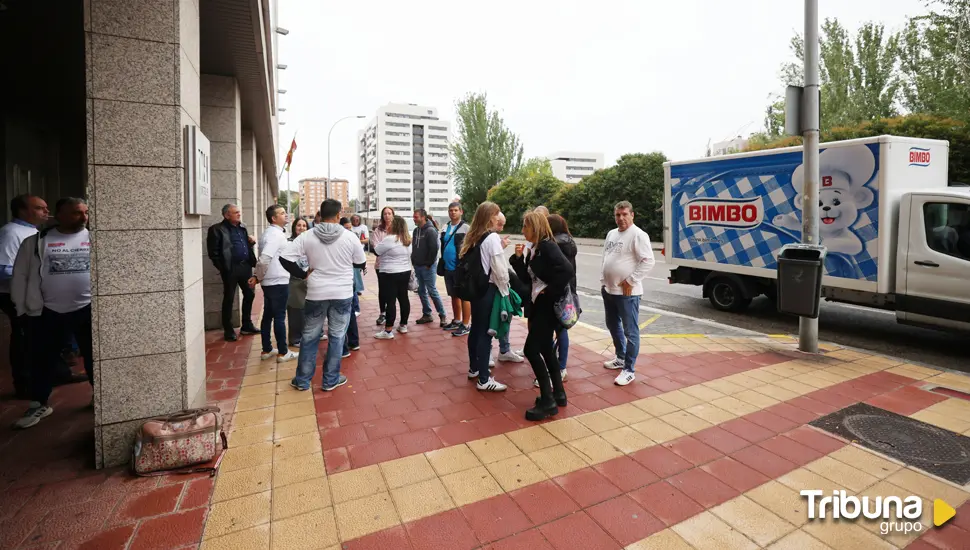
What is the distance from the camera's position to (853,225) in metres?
6.85

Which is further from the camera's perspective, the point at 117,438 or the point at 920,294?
the point at 920,294

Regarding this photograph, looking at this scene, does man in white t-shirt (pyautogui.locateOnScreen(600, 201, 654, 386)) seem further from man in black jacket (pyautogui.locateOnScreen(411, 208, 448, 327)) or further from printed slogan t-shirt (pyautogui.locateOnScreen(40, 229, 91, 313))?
printed slogan t-shirt (pyautogui.locateOnScreen(40, 229, 91, 313))

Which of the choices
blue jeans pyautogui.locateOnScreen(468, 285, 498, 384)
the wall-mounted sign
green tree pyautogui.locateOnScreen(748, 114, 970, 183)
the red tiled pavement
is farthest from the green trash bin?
green tree pyautogui.locateOnScreen(748, 114, 970, 183)

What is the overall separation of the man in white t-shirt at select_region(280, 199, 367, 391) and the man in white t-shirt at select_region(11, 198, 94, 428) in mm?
1584

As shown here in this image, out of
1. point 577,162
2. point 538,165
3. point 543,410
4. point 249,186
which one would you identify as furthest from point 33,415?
point 577,162

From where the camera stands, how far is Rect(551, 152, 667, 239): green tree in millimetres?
26719

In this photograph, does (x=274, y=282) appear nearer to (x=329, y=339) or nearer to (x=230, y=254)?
(x=230, y=254)

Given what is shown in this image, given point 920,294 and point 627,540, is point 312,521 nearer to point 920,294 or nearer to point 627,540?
point 627,540

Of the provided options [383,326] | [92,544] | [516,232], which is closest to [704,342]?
[383,326]

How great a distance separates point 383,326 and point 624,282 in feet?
13.3

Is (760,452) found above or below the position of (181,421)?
below

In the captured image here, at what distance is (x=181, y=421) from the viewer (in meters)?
3.22

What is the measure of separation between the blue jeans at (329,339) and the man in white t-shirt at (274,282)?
1126mm

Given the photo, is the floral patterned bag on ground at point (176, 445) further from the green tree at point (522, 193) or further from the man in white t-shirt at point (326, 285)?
the green tree at point (522, 193)
